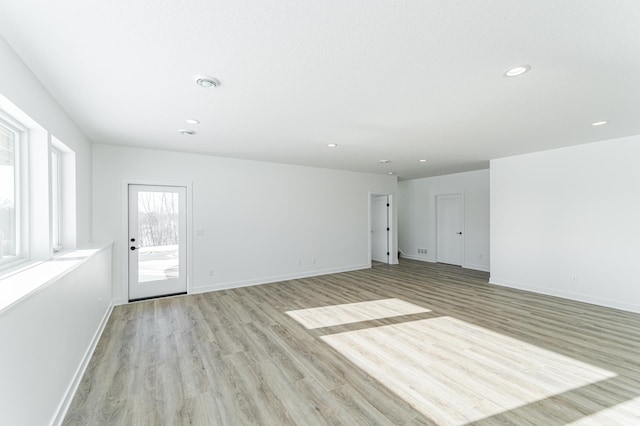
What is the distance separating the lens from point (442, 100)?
103 inches

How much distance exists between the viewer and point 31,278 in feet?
5.66

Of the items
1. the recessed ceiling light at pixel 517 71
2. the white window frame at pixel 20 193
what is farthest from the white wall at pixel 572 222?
the white window frame at pixel 20 193

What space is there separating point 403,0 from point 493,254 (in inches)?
219

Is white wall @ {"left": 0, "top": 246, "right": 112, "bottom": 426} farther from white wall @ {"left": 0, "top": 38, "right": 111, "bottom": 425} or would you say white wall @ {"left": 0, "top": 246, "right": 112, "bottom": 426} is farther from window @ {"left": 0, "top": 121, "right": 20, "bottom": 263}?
window @ {"left": 0, "top": 121, "right": 20, "bottom": 263}

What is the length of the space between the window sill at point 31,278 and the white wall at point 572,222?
21.1ft

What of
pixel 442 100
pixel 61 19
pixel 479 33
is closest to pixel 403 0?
pixel 479 33

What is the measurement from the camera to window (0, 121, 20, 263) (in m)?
Answer: 2.04

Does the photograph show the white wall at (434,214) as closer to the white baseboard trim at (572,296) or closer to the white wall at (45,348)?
the white baseboard trim at (572,296)

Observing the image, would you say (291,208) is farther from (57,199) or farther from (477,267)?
(477,267)

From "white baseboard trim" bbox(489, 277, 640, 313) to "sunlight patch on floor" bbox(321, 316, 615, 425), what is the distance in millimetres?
2416

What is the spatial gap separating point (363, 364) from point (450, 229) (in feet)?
20.5

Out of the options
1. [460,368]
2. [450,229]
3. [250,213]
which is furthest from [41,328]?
[450,229]

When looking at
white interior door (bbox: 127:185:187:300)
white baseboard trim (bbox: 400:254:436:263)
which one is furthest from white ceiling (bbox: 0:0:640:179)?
white baseboard trim (bbox: 400:254:436:263)

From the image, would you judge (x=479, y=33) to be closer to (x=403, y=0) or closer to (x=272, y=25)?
(x=403, y=0)
